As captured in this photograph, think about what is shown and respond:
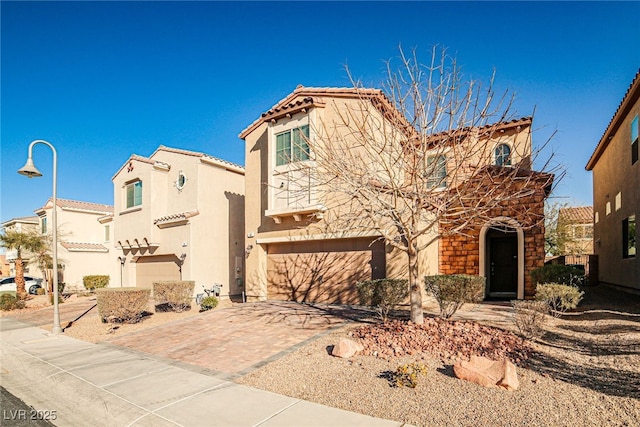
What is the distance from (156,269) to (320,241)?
11.2 metres

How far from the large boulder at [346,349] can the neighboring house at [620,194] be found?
10.4 meters

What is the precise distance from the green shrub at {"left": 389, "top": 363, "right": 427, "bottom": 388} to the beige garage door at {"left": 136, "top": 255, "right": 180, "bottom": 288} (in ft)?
51.4

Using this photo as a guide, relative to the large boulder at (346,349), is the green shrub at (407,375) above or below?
above

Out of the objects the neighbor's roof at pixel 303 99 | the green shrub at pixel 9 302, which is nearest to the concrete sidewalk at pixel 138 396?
the neighbor's roof at pixel 303 99

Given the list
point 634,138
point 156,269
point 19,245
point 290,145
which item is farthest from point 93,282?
point 634,138

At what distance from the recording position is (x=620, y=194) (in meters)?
14.3

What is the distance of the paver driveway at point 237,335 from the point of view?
791 cm

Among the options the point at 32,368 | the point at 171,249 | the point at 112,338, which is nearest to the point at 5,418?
the point at 32,368

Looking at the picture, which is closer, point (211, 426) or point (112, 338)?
point (211, 426)

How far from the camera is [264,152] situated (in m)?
16.3

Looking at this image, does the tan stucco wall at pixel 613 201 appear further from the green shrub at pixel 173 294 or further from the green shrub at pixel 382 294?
the green shrub at pixel 173 294

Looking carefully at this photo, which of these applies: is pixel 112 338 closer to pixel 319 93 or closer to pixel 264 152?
pixel 264 152

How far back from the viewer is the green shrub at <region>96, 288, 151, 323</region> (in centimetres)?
1202

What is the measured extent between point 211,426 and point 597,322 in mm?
8904
